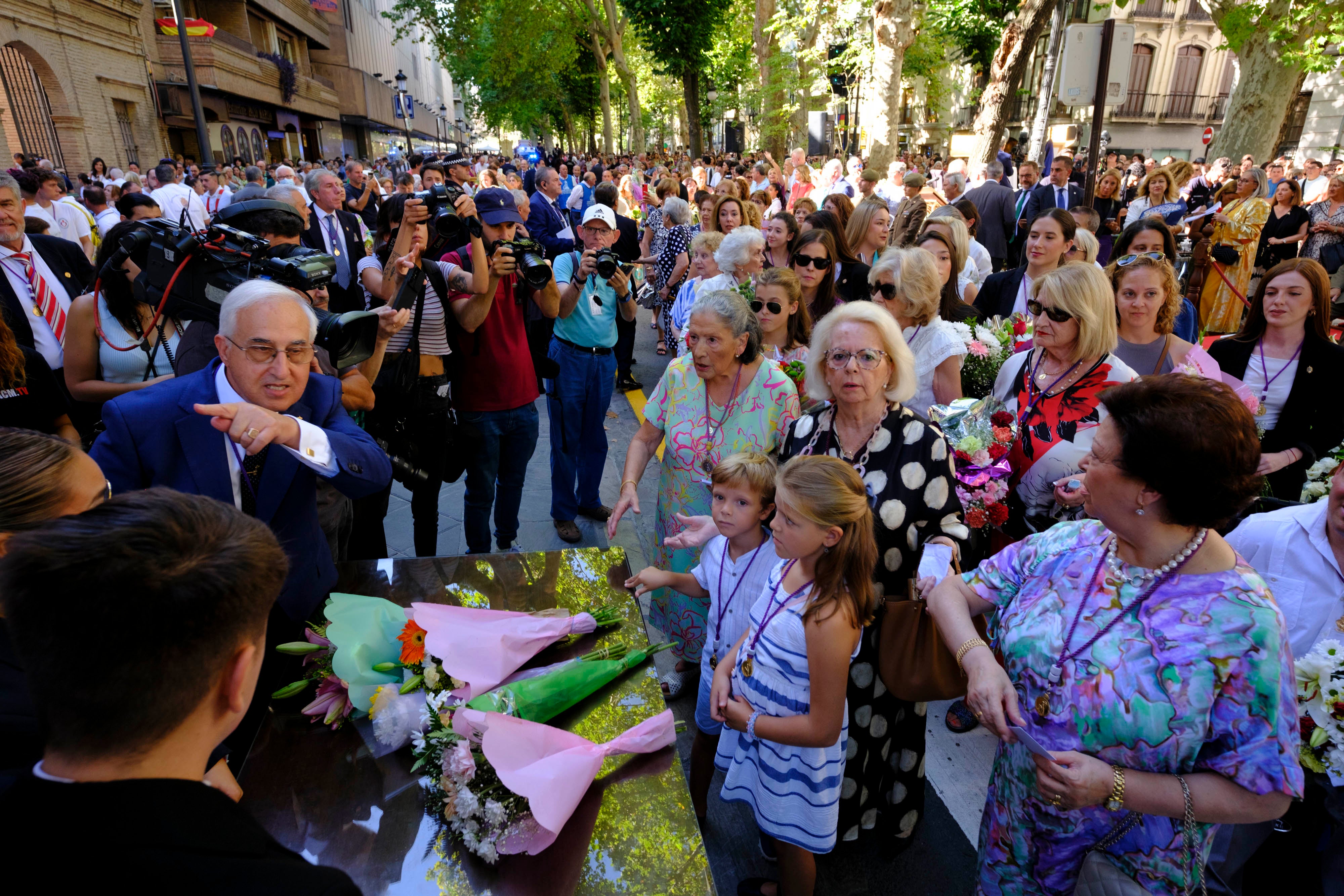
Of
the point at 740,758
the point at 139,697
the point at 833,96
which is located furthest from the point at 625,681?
the point at 833,96

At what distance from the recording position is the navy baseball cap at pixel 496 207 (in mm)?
3863

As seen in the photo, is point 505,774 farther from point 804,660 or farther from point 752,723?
point 804,660

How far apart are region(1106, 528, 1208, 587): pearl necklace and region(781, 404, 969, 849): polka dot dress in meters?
0.68

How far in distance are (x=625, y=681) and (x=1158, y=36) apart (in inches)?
1763

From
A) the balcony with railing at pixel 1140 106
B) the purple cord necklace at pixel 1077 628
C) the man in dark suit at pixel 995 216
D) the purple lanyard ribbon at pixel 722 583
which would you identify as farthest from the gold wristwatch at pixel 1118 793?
the balcony with railing at pixel 1140 106

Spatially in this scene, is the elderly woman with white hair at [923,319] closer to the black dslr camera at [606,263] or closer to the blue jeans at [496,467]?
the black dslr camera at [606,263]

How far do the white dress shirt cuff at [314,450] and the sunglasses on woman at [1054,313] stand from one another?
2.77 m

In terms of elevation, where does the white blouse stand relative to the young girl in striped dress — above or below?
above

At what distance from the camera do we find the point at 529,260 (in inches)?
148

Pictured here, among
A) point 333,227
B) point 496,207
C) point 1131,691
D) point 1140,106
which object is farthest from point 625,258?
point 1140,106

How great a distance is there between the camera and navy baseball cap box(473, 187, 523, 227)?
386 cm

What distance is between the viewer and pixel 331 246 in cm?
652

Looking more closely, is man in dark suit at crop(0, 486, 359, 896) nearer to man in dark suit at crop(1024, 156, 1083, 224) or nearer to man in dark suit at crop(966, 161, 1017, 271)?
man in dark suit at crop(966, 161, 1017, 271)

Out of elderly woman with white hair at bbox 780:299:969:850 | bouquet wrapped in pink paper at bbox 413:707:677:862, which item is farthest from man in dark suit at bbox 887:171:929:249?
bouquet wrapped in pink paper at bbox 413:707:677:862
